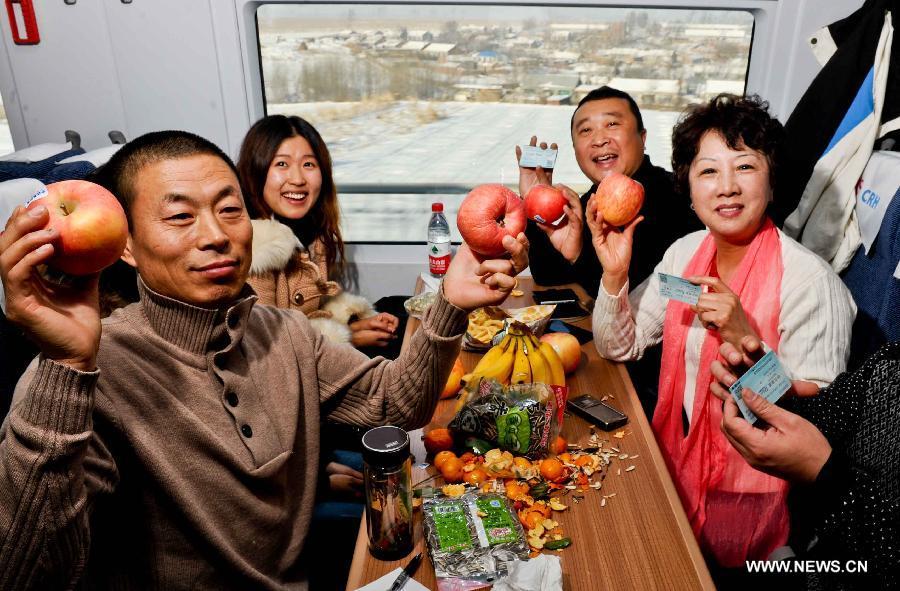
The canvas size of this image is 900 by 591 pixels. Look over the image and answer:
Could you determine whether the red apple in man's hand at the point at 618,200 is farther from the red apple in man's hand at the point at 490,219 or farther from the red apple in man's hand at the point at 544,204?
the red apple in man's hand at the point at 490,219

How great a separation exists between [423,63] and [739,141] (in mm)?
2211

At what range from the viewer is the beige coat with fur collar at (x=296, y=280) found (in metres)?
2.42

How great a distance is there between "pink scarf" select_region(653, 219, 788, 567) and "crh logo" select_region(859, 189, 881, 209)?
1.54 feet

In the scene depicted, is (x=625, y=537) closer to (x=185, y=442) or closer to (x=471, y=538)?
(x=471, y=538)

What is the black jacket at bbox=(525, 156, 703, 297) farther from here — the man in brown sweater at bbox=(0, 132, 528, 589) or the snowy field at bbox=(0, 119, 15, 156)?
the snowy field at bbox=(0, 119, 15, 156)

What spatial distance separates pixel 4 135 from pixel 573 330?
367 centimetres

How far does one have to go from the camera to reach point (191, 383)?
119cm

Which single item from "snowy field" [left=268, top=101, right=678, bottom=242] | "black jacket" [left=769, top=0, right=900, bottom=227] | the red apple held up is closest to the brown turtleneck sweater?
the red apple held up

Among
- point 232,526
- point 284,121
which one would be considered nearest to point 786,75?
point 284,121

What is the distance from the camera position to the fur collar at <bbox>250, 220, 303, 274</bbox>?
2396 millimetres

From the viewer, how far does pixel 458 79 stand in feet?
11.5

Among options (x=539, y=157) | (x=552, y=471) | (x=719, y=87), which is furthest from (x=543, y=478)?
(x=719, y=87)

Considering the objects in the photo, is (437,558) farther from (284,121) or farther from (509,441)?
(284,121)

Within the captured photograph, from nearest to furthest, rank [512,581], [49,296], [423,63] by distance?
1. [49,296]
2. [512,581]
3. [423,63]
